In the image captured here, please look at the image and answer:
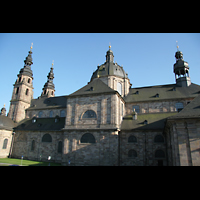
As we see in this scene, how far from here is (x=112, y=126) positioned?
24.3m

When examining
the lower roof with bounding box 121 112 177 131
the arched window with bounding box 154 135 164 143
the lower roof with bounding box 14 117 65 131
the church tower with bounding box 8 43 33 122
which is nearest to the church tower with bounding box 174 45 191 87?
the lower roof with bounding box 121 112 177 131

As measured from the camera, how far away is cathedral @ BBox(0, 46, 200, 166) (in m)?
16.7

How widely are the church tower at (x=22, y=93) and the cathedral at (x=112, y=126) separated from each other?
0.39 meters

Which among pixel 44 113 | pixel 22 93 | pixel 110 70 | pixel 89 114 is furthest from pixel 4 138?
pixel 110 70

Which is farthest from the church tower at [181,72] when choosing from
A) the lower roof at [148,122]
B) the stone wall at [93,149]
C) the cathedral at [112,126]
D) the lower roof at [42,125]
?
the lower roof at [42,125]

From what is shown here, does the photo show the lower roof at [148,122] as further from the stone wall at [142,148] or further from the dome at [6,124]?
the dome at [6,124]

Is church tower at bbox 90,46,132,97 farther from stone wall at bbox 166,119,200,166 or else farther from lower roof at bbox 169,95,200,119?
stone wall at bbox 166,119,200,166

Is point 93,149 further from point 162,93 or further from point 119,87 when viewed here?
point 162,93

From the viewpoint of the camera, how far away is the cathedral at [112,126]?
54.7ft
